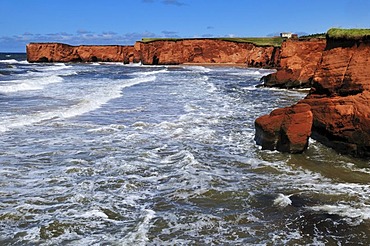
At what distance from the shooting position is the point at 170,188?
891 centimetres

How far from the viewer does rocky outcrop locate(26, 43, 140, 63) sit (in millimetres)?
103625

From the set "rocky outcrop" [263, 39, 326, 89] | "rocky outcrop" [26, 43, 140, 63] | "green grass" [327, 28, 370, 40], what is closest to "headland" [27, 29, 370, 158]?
"green grass" [327, 28, 370, 40]

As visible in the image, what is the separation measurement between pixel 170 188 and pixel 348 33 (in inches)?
345

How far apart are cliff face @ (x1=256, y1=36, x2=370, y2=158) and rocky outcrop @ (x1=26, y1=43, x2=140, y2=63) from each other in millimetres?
91006

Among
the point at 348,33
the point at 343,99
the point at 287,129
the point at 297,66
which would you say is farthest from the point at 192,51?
the point at 287,129

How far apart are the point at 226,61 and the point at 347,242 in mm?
82412

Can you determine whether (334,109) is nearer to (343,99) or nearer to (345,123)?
(343,99)

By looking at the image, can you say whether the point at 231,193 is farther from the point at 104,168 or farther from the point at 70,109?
the point at 70,109

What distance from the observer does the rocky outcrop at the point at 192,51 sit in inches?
3364

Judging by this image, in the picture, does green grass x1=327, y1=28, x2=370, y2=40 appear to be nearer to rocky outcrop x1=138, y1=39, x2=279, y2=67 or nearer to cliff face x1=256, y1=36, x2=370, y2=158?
cliff face x1=256, y1=36, x2=370, y2=158

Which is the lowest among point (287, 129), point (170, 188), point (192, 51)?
point (170, 188)

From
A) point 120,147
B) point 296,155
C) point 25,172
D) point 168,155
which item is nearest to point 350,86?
point 296,155

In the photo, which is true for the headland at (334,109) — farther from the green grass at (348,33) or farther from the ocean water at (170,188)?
the ocean water at (170,188)

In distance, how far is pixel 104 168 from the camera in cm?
1034
